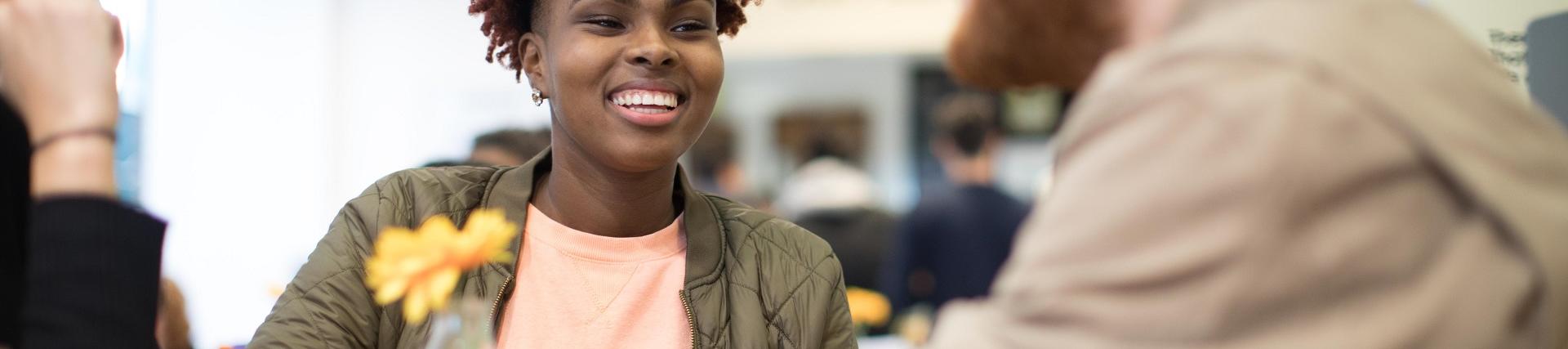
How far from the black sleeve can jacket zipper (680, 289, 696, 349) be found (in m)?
0.71

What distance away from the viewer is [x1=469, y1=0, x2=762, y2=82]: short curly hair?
1806 mm

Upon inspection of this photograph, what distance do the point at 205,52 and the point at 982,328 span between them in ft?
16.2

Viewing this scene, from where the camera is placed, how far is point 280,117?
18.7 ft

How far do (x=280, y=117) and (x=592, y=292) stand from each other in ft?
15.3

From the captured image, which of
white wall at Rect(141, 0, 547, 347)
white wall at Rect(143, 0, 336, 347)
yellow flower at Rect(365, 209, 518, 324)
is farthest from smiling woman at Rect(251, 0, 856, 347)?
white wall at Rect(143, 0, 336, 347)

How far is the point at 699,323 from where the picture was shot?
160cm

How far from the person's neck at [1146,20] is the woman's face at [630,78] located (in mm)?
776

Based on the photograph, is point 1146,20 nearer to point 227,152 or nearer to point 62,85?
point 62,85

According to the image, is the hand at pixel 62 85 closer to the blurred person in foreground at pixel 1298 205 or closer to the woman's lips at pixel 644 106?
the woman's lips at pixel 644 106

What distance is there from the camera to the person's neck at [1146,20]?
0.92 metres

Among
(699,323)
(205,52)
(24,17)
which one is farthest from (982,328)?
(205,52)

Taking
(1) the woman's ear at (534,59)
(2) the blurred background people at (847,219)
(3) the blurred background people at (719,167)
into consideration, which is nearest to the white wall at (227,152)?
(3) the blurred background people at (719,167)

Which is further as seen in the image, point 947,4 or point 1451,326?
point 947,4

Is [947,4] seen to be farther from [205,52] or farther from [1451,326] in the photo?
[1451,326]
